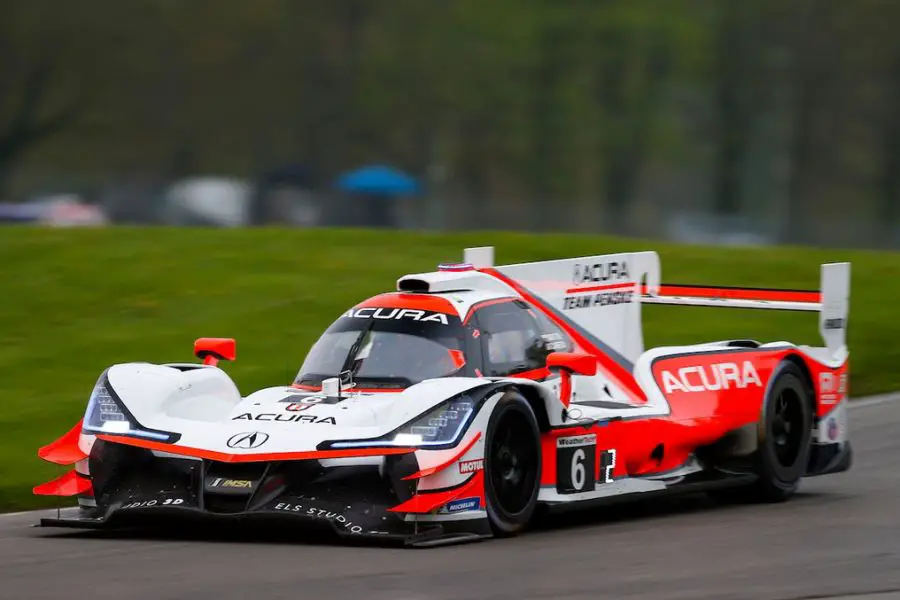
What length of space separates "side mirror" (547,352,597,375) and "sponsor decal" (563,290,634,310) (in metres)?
1.76

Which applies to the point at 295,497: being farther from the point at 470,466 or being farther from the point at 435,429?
the point at 470,466

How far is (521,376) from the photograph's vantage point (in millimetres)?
9117

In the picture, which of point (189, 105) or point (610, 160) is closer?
point (610, 160)

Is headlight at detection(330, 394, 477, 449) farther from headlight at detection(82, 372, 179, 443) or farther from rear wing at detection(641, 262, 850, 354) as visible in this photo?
rear wing at detection(641, 262, 850, 354)

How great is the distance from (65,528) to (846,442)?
5.14m

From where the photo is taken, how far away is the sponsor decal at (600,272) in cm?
1070

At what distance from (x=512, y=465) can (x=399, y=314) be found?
3.95 ft

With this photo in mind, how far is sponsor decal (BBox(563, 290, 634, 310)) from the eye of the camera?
10.5m

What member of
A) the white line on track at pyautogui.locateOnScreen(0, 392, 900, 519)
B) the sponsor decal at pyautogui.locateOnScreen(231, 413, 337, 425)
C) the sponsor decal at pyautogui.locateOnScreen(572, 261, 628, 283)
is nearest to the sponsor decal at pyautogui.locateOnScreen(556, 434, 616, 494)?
the sponsor decal at pyautogui.locateOnScreen(231, 413, 337, 425)

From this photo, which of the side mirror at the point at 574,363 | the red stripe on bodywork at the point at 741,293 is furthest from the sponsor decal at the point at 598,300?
the side mirror at the point at 574,363

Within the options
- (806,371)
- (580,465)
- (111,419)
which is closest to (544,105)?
(806,371)

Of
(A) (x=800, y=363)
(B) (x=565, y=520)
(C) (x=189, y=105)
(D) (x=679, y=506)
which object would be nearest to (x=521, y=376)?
(B) (x=565, y=520)

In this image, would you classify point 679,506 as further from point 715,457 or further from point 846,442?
point 846,442

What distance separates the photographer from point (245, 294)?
17.5 meters
